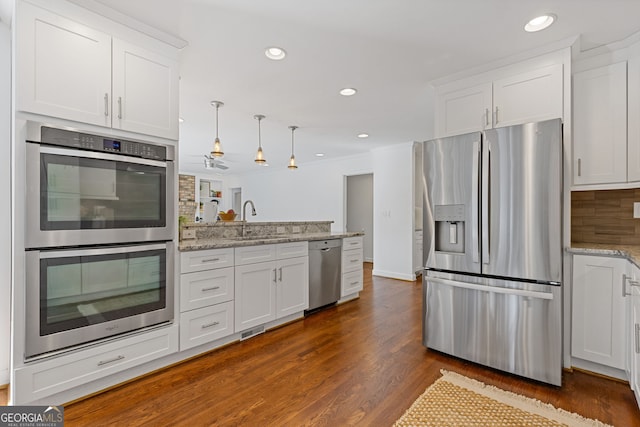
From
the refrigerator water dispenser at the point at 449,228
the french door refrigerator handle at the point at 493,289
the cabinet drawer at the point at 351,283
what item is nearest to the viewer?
the french door refrigerator handle at the point at 493,289

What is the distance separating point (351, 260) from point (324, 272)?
0.58 m

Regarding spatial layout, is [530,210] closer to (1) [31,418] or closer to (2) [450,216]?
(2) [450,216]

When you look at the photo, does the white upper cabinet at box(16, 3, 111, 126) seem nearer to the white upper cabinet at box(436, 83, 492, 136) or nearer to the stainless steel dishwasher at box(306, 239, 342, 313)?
the stainless steel dishwasher at box(306, 239, 342, 313)

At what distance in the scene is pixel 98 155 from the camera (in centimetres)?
195

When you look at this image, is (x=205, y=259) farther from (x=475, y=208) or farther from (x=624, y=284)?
(x=624, y=284)

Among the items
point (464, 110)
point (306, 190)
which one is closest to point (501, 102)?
point (464, 110)

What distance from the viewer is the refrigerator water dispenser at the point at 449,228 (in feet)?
8.14

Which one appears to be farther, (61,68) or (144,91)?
(144,91)

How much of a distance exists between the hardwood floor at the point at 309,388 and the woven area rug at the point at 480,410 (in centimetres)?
9

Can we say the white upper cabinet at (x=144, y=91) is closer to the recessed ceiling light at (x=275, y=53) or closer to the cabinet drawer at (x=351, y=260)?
the recessed ceiling light at (x=275, y=53)

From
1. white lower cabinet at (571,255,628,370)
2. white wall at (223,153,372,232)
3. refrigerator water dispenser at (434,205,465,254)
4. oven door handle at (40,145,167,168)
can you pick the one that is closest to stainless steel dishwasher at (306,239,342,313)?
refrigerator water dispenser at (434,205,465,254)

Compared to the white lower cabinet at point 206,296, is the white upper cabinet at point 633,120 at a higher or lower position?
higher

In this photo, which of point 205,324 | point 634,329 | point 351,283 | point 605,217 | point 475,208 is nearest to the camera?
point 634,329

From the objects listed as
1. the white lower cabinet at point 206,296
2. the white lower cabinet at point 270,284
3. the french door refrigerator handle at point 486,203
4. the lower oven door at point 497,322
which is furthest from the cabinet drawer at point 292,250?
the french door refrigerator handle at point 486,203
